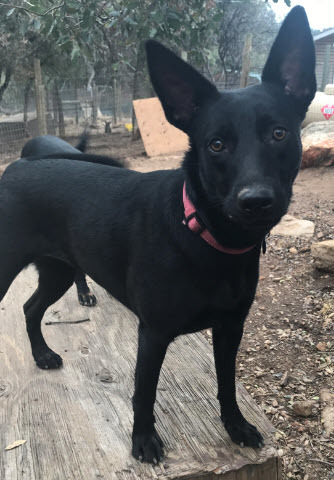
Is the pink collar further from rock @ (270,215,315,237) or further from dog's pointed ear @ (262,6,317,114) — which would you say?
rock @ (270,215,315,237)

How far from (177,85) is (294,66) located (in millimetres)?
433

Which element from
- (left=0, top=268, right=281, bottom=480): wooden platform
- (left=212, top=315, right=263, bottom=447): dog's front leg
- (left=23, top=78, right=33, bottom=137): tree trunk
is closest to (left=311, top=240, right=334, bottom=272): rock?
(left=0, top=268, right=281, bottom=480): wooden platform

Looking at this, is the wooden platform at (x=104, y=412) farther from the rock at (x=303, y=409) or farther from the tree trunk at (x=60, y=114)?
the tree trunk at (x=60, y=114)

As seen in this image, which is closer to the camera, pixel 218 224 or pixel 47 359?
pixel 218 224

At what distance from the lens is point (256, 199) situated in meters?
1.40

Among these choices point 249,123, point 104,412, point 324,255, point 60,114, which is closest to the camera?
point 249,123

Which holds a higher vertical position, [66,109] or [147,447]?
[66,109]

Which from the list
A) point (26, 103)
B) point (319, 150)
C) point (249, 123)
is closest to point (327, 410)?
point (249, 123)

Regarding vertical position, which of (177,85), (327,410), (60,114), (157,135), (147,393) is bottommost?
(327,410)

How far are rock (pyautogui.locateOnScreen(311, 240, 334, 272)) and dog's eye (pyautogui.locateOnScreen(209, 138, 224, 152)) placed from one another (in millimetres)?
2291

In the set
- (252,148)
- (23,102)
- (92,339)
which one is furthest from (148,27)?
(23,102)

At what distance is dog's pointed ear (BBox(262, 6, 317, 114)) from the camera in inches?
66.0

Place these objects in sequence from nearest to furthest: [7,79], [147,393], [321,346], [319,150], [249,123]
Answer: [249,123] → [147,393] → [321,346] → [319,150] → [7,79]

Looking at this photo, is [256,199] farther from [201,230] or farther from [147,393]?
[147,393]
